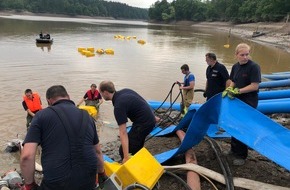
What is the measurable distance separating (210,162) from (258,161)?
82cm

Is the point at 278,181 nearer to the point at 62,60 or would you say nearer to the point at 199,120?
the point at 199,120

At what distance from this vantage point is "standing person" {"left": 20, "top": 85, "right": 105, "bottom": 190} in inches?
118

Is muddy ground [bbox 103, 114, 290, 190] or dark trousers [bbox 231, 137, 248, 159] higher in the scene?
dark trousers [bbox 231, 137, 248, 159]

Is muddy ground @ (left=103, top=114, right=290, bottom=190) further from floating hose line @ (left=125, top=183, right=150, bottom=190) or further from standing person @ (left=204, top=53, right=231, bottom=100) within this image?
standing person @ (left=204, top=53, right=231, bottom=100)

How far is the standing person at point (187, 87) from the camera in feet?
28.6

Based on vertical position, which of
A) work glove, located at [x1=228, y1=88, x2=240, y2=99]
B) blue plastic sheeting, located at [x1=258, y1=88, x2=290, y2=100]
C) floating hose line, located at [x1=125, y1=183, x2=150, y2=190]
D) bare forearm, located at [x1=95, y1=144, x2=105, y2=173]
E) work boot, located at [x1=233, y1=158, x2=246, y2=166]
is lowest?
blue plastic sheeting, located at [x1=258, y1=88, x2=290, y2=100]

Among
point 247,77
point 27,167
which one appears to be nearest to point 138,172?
point 27,167

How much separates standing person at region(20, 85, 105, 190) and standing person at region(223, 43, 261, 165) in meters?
2.75

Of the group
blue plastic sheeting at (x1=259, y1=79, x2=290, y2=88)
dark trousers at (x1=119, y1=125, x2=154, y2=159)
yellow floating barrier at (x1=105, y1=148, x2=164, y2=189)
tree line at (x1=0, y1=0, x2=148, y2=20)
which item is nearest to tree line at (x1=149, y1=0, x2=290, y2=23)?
tree line at (x1=0, y1=0, x2=148, y2=20)

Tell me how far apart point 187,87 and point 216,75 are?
1.78 meters

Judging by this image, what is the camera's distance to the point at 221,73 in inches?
283

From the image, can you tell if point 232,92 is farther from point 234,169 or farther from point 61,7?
point 61,7

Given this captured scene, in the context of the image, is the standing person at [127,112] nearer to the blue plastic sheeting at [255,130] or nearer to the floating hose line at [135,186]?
the floating hose line at [135,186]

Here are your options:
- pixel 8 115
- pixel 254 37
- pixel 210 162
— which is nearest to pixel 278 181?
pixel 210 162
